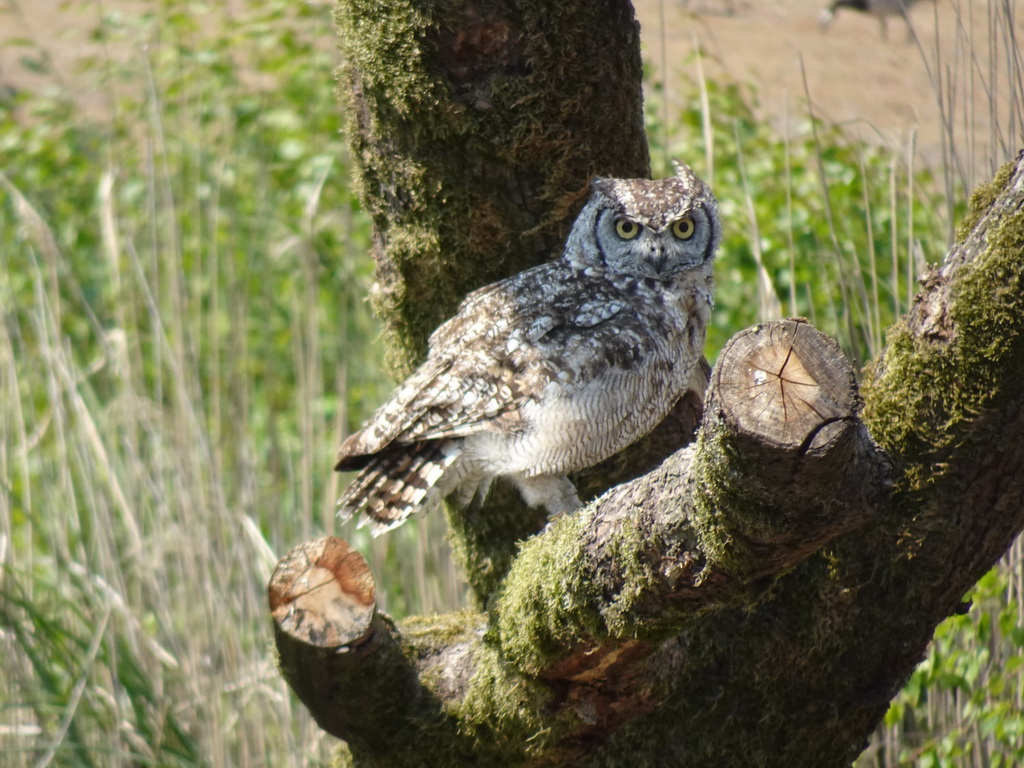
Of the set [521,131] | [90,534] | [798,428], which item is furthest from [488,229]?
→ [90,534]

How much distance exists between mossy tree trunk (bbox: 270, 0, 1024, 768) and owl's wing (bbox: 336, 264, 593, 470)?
0.21 meters

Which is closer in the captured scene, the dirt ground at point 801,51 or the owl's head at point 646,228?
the owl's head at point 646,228

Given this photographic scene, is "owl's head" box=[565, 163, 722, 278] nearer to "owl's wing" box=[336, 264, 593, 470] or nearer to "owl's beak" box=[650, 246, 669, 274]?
"owl's beak" box=[650, 246, 669, 274]

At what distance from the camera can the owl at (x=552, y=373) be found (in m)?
2.13

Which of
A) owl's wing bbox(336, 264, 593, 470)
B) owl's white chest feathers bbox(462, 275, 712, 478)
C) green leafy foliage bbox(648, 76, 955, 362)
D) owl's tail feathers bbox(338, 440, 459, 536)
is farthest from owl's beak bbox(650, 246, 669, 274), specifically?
owl's tail feathers bbox(338, 440, 459, 536)

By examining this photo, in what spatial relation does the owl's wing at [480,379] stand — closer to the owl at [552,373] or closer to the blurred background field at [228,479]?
the owl at [552,373]

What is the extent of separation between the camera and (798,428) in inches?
47.3

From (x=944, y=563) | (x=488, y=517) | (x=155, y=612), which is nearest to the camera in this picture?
(x=944, y=563)

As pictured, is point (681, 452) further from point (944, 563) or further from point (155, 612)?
point (155, 612)

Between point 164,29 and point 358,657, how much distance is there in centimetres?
459

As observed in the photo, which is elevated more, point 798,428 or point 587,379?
point 798,428

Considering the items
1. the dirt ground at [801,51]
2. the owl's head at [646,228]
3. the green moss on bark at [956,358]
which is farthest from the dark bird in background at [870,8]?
the green moss on bark at [956,358]

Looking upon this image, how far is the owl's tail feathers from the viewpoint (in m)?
2.16

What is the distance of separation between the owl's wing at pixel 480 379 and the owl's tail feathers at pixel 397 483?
0.04 m
